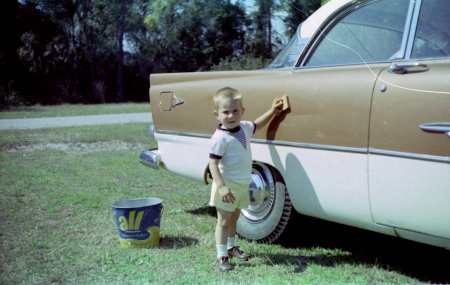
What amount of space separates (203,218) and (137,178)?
6.72ft

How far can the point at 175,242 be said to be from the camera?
3.84 m

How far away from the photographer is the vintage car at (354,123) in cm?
252

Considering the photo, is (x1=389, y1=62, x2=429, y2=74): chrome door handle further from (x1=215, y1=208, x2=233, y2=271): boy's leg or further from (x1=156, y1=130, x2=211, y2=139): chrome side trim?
(x1=156, y1=130, x2=211, y2=139): chrome side trim

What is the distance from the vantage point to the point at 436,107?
96.3 inches

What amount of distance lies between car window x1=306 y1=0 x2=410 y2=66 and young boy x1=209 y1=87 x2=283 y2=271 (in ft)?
1.48

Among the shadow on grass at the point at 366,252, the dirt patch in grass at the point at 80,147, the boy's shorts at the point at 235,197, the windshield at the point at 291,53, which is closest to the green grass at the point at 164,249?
the shadow on grass at the point at 366,252

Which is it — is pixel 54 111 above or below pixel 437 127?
below

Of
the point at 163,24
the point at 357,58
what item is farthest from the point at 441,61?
the point at 163,24

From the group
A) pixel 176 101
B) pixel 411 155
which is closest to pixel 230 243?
pixel 176 101

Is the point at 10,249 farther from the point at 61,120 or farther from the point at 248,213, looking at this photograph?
the point at 61,120

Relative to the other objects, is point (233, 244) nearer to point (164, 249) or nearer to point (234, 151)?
point (164, 249)

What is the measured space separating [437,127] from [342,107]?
59 cm

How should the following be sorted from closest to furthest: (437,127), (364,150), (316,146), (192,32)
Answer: (437,127)
(364,150)
(316,146)
(192,32)

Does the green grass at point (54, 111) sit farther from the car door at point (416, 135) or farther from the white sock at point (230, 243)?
the car door at point (416, 135)
